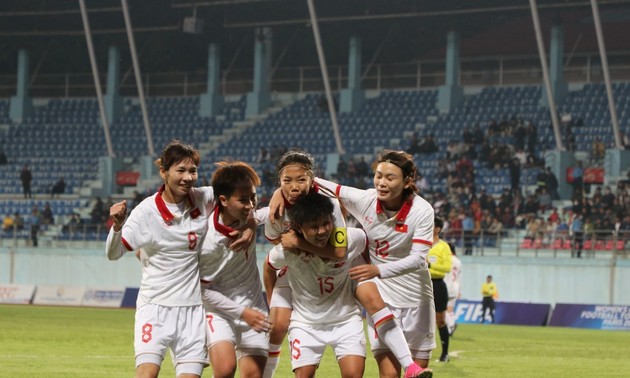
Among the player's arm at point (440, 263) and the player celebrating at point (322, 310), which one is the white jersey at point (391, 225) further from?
the player's arm at point (440, 263)

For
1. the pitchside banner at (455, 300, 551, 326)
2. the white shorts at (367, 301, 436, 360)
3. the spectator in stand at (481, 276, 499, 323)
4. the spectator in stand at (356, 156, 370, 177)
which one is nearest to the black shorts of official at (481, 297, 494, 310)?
the spectator in stand at (481, 276, 499, 323)

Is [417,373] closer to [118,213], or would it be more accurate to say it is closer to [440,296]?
[118,213]

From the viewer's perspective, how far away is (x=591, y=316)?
32781 mm

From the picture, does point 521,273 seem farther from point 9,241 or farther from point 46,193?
point 46,193

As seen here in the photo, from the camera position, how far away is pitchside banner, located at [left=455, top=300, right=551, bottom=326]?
111 ft

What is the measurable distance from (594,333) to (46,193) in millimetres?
27115

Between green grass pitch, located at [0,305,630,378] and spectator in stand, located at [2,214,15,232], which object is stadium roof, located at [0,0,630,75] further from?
green grass pitch, located at [0,305,630,378]

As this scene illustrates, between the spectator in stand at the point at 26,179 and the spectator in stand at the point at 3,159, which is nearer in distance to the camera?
the spectator in stand at the point at 26,179

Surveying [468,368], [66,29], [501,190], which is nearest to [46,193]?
[66,29]

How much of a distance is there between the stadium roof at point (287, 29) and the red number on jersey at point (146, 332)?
122ft

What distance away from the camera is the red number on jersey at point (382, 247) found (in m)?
10.8

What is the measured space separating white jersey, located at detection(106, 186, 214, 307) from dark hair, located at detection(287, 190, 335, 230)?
2.29 ft

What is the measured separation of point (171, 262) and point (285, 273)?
3.40ft

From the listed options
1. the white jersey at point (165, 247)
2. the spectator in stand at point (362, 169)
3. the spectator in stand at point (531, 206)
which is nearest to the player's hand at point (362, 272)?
the white jersey at point (165, 247)
